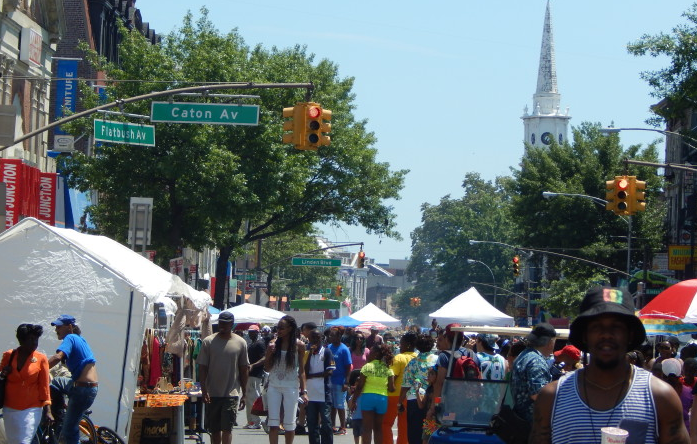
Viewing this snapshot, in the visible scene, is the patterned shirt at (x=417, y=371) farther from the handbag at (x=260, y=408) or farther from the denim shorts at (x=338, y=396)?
the handbag at (x=260, y=408)

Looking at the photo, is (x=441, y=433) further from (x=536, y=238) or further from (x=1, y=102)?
(x=536, y=238)

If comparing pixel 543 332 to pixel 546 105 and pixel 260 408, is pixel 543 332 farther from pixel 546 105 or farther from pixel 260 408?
pixel 546 105

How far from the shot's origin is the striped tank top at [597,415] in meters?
4.72

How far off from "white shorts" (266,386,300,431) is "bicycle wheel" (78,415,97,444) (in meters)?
2.14

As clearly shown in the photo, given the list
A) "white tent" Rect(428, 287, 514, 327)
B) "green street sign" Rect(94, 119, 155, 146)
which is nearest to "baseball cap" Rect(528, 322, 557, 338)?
"green street sign" Rect(94, 119, 155, 146)

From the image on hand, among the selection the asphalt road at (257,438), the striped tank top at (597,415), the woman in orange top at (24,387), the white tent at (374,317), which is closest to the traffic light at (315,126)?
the asphalt road at (257,438)

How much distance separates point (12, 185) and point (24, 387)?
17.8 m

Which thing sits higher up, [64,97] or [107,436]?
[64,97]

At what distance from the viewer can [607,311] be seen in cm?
475

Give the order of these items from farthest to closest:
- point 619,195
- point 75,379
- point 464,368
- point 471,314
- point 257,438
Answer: point 471,314 < point 619,195 < point 257,438 < point 464,368 < point 75,379

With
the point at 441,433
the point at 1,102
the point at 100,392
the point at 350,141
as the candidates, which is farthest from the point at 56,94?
the point at 441,433

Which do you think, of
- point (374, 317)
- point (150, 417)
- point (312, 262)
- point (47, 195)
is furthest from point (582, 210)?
point (150, 417)

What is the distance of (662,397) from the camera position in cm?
480

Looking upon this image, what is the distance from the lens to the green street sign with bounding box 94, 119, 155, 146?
21.9 meters
